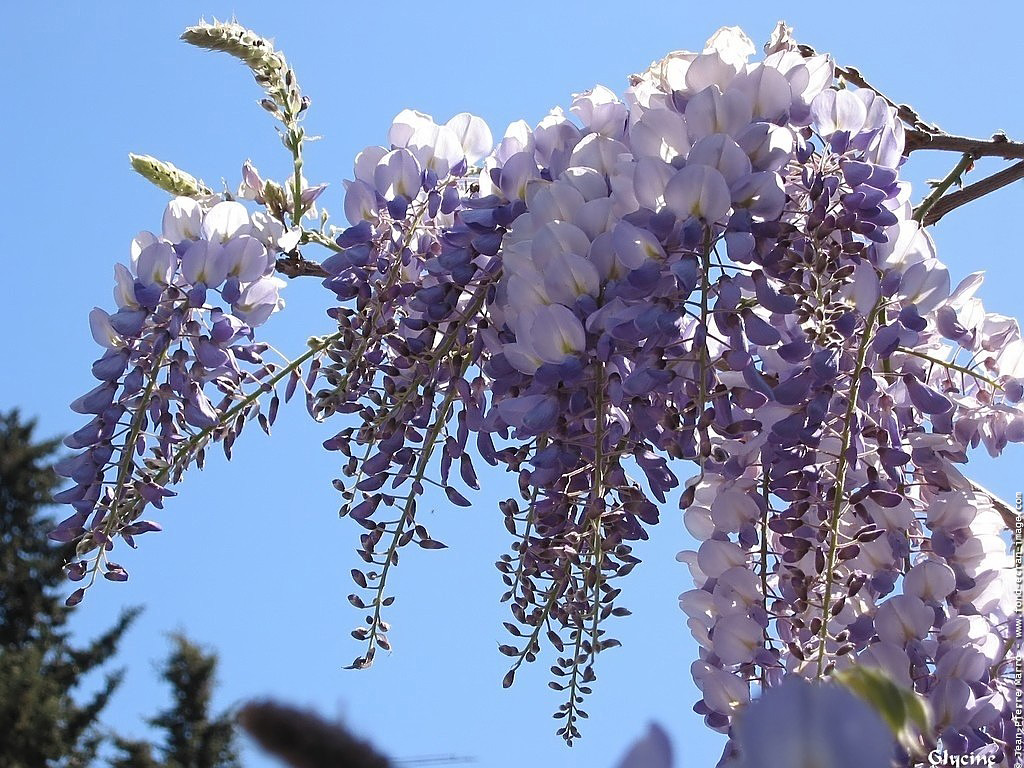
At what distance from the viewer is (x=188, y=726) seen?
41.0ft

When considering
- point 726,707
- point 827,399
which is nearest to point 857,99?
point 827,399

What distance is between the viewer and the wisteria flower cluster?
777mm

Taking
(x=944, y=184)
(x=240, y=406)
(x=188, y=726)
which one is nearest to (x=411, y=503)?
(x=240, y=406)

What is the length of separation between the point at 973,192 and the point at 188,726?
12.7m

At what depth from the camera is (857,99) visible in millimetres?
859

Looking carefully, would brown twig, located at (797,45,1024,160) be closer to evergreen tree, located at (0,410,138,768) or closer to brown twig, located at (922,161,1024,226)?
brown twig, located at (922,161,1024,226)

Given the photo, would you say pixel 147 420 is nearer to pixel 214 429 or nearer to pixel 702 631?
pixel 214 429

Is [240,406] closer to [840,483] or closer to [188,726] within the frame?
[840,483]

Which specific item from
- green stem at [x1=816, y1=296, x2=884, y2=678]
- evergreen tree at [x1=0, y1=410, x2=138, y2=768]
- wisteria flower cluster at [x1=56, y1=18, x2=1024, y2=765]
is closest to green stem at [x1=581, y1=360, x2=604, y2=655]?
wisteria flower cluster at [x1=56, y1=18, x2=1024, y2=765]

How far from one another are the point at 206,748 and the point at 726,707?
1246 centimetres

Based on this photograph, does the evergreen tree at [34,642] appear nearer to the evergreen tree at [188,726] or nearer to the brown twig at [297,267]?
the evergreen tree at [188,726]

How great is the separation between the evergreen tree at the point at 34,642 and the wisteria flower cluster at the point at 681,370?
11137mm

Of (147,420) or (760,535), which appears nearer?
(760,535)

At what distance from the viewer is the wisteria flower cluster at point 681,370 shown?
777 mm
